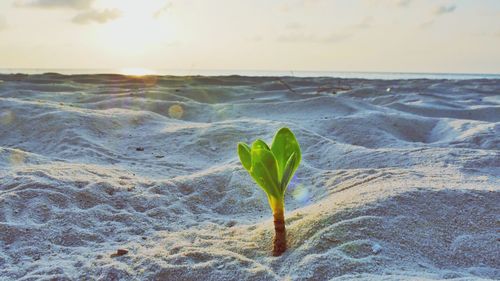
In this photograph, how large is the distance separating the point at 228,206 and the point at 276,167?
111 centimetres

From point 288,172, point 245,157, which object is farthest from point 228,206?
point 288,172

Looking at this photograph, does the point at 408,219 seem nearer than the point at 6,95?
Yes

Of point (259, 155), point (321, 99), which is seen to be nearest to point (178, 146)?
point (259, 155)

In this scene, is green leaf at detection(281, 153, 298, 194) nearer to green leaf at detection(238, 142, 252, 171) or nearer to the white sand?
green leaf at detection(238, 142, 252, 171)

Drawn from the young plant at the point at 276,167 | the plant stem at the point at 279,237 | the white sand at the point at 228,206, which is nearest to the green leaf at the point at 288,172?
the young plant at the point at 276,167

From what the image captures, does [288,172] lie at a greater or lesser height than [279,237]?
greater

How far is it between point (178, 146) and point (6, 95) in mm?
5575

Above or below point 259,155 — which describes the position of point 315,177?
below

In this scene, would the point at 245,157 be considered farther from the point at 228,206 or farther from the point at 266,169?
the point at 228,206

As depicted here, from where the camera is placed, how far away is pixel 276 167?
5.78 ft

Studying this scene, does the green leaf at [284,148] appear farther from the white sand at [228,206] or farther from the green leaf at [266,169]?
the white sand at [228,206]

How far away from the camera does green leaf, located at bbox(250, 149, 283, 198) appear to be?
1743 mm

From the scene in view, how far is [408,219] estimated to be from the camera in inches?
76.5

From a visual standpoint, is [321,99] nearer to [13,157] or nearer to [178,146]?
[178,146]
